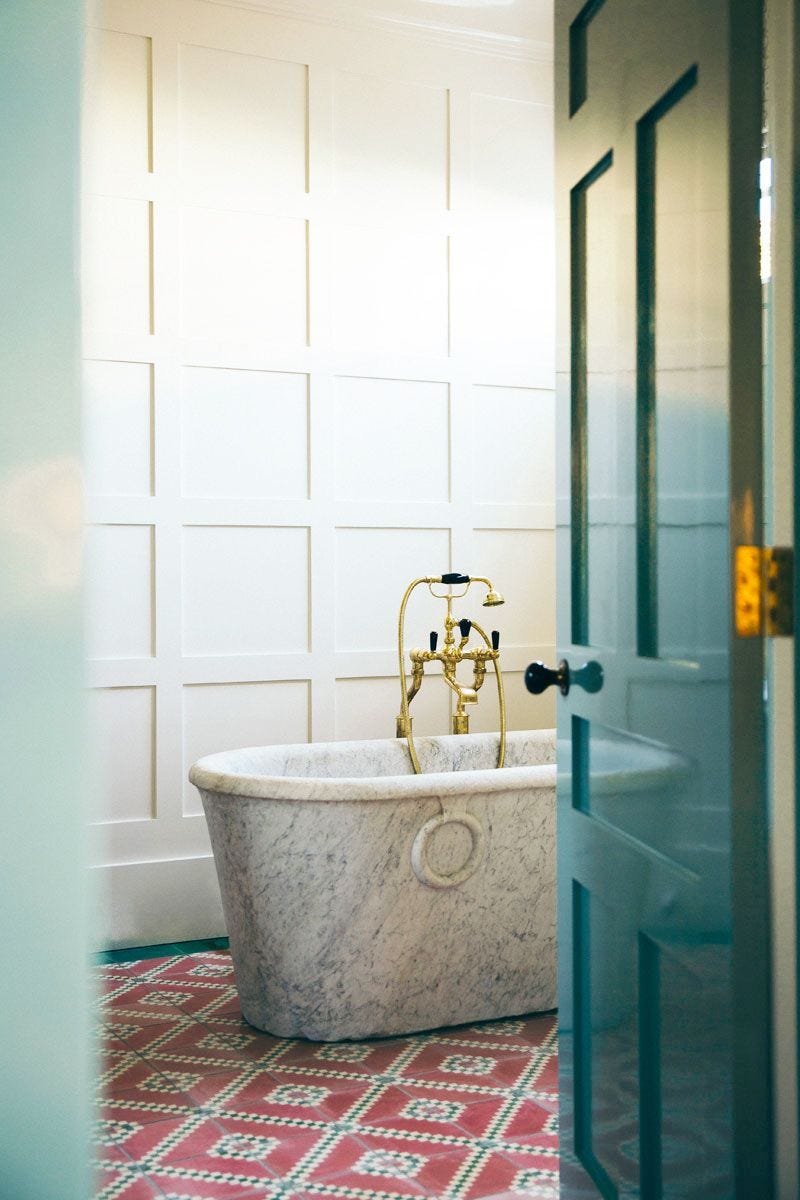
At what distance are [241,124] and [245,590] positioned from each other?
1542 mm

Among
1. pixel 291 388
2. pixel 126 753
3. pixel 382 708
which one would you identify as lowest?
pixel 126 753

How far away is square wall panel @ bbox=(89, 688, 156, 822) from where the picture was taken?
3.69 metres

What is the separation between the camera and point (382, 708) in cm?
407

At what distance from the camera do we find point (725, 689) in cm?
138

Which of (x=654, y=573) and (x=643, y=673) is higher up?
(x=654, y=573)

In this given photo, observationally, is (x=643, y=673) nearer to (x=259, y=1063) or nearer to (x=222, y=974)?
(x=259, y=1063)

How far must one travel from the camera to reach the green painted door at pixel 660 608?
1.38m

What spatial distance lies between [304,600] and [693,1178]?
8.83 feet

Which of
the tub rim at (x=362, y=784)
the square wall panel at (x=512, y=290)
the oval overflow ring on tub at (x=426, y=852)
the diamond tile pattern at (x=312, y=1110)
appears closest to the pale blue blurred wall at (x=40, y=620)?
the diamond tile pattern at (x=312, y=1110)

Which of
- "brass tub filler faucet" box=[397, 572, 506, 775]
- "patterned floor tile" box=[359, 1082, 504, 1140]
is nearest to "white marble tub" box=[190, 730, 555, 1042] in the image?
"patterned floor tile" box=[359, 1082, 504, 1140]

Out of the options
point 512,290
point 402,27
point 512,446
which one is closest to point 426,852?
point 512,446

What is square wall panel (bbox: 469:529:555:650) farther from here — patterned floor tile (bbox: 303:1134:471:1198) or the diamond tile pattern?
patterned floor tile (bbox: 303:1134:471:1198)

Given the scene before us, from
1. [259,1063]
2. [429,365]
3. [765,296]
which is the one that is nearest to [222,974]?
[259,1063]

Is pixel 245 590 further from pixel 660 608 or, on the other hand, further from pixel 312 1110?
pixel 660 608
